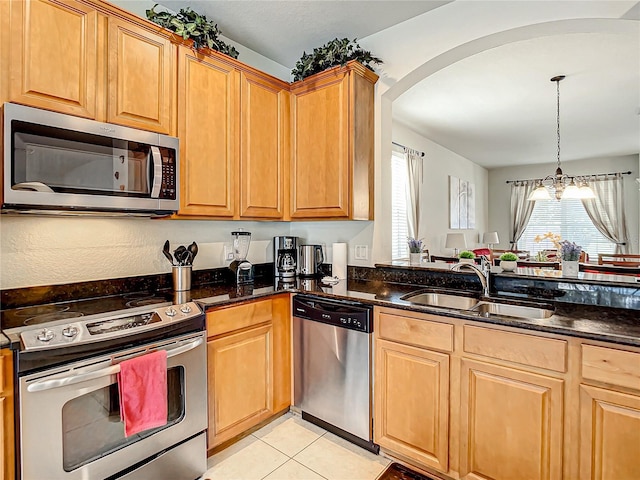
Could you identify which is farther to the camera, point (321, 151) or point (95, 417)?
point (321, 151)

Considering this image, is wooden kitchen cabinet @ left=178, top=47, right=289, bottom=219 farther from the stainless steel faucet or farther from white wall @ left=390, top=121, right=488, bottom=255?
white wall @ left=390, top=121, right=488, bottom=255

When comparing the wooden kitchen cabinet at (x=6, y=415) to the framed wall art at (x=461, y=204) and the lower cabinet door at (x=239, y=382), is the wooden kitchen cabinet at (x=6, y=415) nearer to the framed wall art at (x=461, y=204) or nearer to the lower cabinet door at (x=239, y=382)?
the lower cabinet door at (x=239, y=382)

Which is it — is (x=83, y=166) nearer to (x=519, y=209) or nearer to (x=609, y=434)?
(x=609, y=434)

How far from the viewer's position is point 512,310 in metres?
2.06

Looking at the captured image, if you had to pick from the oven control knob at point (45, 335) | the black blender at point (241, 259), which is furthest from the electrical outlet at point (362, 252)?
the oven control knob at point (45, 335)

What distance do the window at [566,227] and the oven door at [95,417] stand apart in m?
7.69

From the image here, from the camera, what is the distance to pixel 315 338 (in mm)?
2273

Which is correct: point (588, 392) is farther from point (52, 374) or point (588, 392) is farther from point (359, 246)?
point (52, 374)

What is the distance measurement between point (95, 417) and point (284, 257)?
1.61 meters

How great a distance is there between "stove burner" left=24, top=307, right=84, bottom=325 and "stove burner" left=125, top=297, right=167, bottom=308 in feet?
0.81

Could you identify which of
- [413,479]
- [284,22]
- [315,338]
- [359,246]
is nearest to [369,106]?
[284,22]

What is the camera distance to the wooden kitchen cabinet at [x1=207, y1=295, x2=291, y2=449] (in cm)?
201

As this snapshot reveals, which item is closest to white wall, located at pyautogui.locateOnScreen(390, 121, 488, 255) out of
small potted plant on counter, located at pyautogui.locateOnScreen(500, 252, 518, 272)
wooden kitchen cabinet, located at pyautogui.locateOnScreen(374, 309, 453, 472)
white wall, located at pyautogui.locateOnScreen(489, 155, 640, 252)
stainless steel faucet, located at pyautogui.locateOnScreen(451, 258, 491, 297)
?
white wall, located at pyautogui.locateOnScreen(489, 155, 640, 252)

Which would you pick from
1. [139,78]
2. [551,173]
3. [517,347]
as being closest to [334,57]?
[139,78]
